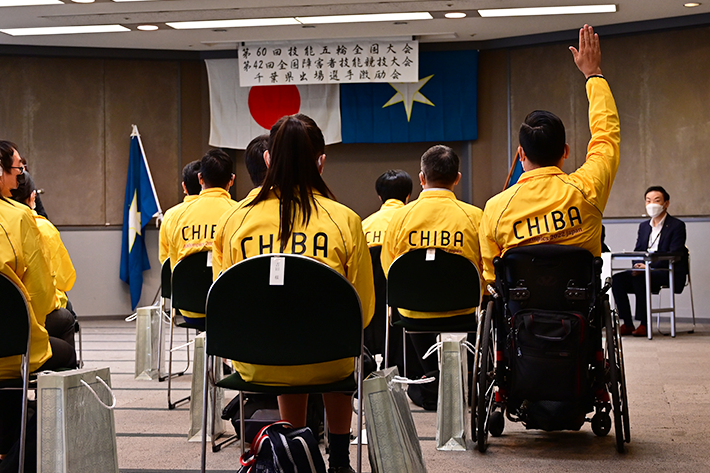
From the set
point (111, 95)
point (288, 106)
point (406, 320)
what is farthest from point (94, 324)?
point (406, 320)

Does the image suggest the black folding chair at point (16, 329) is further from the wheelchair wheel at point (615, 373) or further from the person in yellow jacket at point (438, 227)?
the person in yellow jacket at point (438, 227)

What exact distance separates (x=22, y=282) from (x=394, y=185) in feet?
8.87

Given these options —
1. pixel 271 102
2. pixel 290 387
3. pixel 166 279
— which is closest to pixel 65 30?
pixel 271 102

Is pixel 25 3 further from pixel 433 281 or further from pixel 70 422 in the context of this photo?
pixel 70 422

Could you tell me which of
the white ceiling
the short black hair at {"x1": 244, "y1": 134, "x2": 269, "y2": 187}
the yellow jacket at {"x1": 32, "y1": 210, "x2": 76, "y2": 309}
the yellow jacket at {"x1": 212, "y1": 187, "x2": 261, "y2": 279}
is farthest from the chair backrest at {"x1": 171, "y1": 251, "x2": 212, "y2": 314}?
the white ceiling

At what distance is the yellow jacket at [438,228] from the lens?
140 inches

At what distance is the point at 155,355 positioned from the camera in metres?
5.06

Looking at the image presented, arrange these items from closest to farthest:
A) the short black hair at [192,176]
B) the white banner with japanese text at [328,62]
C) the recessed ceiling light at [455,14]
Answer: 1. the short black hair at [192,176]
2. the recessed ceiling light at [455,14]
3. the white banner with japanese text at [328,62]

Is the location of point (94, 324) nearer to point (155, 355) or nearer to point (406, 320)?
point (155, 355)

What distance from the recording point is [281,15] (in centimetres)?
713

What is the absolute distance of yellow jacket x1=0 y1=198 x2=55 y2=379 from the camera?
2.15 m

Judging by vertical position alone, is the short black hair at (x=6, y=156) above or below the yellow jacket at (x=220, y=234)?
above

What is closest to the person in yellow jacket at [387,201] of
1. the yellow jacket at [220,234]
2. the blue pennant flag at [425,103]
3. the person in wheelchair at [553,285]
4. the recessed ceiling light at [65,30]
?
the person in wheelchair at [553,285]

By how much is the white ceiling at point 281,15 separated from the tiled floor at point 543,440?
3790mm
